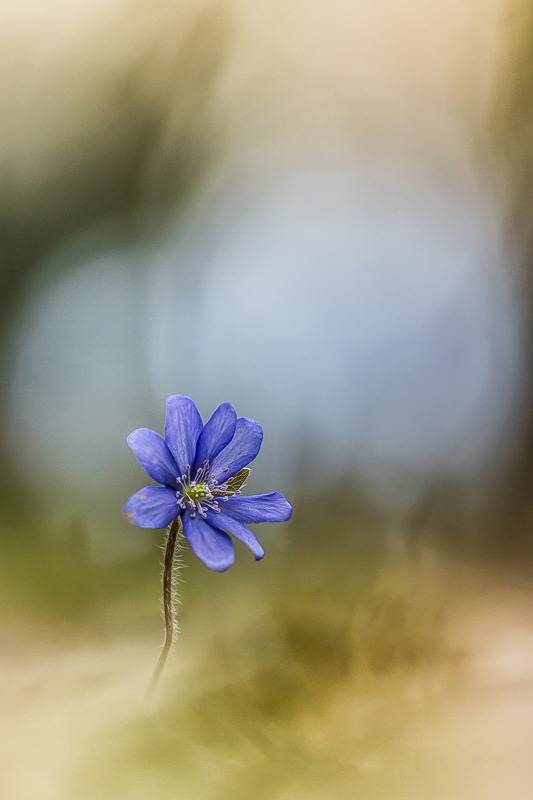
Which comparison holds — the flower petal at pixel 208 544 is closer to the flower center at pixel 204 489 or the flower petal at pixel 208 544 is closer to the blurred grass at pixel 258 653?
the flower center at pixel 204 489

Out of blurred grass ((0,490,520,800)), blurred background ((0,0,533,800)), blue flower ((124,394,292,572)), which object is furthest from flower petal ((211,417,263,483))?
blurred background ((0,0,533,800))

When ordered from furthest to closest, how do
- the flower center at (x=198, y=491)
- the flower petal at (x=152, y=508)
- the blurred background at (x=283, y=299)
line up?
the blurred background at (x=283, y=299) < the flower center at (x=198, y=491) < the flower petal at (x=152, y=508)

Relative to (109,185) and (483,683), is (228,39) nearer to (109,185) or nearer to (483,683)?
(109,185)

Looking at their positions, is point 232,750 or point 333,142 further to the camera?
point 333,142

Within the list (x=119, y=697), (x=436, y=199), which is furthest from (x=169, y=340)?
(x=119, y=697)

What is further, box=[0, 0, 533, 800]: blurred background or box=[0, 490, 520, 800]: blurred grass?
box=[0, 0, 533, 800]: blurred background

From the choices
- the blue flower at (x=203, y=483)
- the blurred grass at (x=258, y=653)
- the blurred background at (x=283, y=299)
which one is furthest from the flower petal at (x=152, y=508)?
the blurred background at (x=283, y=299)

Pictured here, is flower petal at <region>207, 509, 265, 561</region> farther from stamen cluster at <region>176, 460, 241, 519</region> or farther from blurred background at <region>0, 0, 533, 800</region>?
blurred background at <region>0, 0, 533, 800</region>
